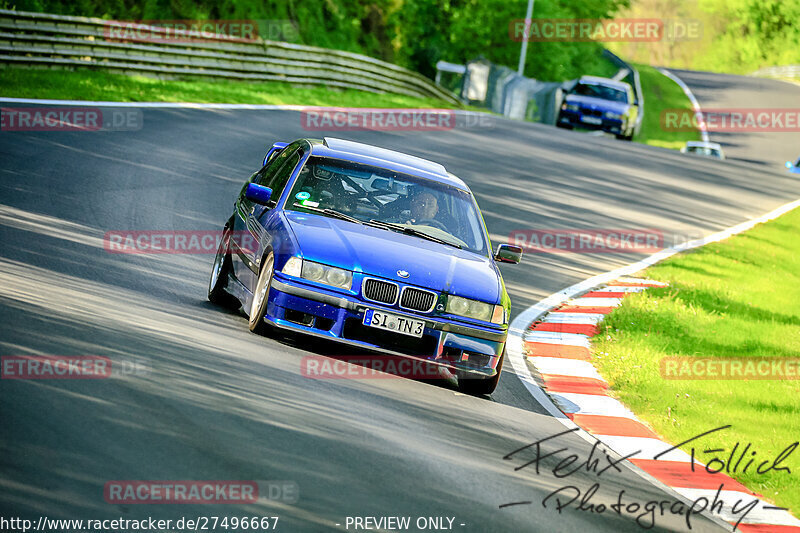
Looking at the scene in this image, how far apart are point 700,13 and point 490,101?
9646cm

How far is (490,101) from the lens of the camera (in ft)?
151

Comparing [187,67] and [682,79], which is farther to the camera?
[682,79]

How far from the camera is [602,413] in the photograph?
9.30 meters

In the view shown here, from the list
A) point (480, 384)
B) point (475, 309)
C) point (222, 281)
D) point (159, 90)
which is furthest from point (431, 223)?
point (159, 90)

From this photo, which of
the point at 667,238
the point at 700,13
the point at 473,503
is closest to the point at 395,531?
the point at 473,503

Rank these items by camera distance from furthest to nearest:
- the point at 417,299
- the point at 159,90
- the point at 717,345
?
the point at 159,90, the point at 717,345, the point at 417,299

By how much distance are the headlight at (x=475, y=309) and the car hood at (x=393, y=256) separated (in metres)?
0.05

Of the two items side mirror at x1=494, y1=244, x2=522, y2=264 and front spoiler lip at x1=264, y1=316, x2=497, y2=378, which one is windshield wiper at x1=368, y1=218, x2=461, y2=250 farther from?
front spoiler lip at x1=264, y1=316, x2=497, y2=378

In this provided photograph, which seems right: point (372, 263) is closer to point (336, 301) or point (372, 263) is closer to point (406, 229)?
point (336, 301)

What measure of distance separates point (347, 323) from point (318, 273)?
0.43 meters

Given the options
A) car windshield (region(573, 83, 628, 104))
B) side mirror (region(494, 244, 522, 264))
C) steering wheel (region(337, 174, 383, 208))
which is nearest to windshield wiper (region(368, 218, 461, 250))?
steering wheel (region(337, 174, 383, 208))

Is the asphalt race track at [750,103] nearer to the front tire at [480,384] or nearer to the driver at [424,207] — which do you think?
the driver at [424,207]

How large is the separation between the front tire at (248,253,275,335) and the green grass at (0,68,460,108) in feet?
Result: 44.1

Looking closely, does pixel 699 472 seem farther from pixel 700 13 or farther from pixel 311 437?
pixel 700 13
